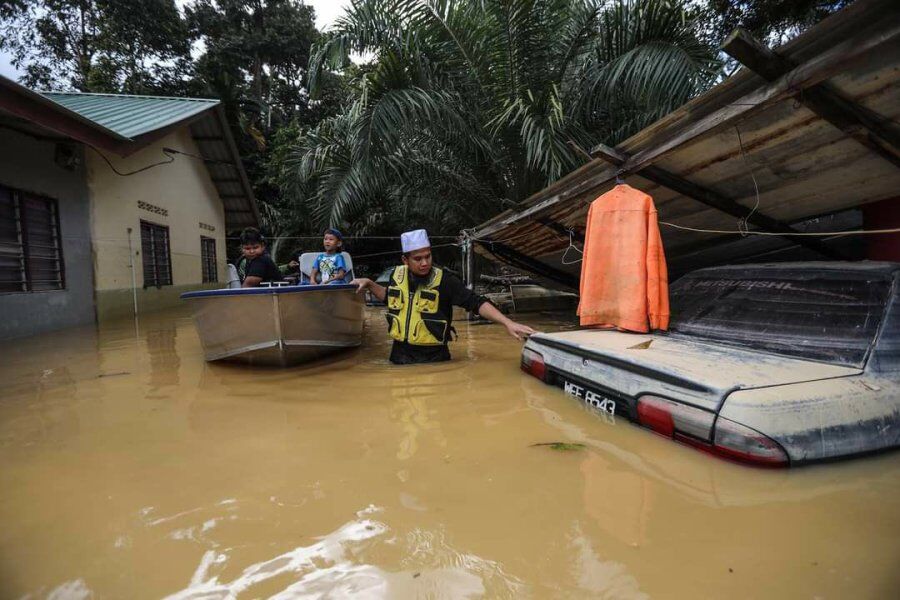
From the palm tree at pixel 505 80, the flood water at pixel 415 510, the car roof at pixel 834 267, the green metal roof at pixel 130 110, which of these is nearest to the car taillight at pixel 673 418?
the flood water at pixel 415 510

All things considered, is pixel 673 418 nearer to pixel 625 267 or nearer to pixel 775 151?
pixel 625 267

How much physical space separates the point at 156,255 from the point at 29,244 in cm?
447

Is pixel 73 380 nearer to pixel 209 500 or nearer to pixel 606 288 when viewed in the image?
pixel 209 500

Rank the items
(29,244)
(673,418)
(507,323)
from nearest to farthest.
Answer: (673,418) < (507,323) < (29,244)

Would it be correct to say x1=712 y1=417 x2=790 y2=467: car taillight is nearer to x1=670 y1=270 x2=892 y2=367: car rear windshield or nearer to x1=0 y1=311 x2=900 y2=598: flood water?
x1=0 y1=311 x2=900 y2=598: flood water

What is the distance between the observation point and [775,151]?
3826 mm

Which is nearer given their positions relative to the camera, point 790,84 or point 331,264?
point 790,84

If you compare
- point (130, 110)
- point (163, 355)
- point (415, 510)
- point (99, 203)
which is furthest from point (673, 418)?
point (130, 110)

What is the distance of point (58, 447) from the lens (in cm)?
285

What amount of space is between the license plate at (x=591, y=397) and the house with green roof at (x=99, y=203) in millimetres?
6503

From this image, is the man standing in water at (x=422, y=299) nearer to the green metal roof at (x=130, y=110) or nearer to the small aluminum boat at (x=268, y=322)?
the small aluminum boat at (x=268, y=322)

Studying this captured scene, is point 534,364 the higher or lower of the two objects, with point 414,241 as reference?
lower

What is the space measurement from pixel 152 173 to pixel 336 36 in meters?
6.35

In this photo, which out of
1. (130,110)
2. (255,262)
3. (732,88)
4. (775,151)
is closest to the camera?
(732,88)
